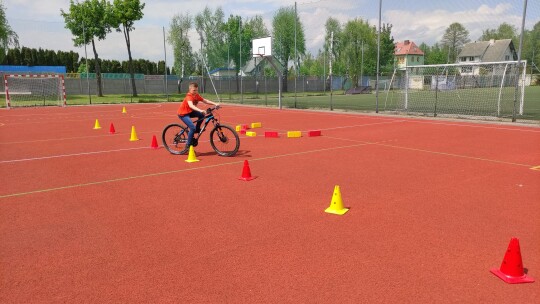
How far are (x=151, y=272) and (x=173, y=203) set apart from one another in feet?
6.60

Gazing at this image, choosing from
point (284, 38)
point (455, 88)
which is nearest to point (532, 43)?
point (455, 88)

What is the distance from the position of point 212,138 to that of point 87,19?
3237 centimetres

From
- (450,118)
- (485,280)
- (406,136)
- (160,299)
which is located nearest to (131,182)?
(160,299)

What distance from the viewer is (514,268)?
3.23m

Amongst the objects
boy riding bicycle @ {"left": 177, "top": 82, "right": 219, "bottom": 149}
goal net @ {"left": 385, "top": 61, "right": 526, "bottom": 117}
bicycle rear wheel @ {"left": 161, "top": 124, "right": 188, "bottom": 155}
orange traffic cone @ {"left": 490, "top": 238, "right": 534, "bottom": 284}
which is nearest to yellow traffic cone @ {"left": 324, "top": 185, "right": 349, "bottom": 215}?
orange traffic cone @ {"left": 490, "top": 238, "right": 534, "bottom": 284}

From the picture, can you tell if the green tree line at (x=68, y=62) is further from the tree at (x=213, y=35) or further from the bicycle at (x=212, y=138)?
the bicycle at (x=212, y=138)

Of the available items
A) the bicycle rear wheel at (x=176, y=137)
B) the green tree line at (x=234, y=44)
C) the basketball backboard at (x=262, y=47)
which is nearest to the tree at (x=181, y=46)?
the green tree line at (x=234, y=44)

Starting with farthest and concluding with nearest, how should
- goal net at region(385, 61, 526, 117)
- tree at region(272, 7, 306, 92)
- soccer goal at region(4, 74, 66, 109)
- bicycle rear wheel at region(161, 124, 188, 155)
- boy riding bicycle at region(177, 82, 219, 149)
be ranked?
tree at region(272, 7, 306, 92) → soccer goal at region(4, 74, 66, 109) → goal net at region(385, 61, 526, 117) → bicycle rear wheel at region(161, 124, 188, 155) → boy riding bicycle at region(177, 82, 219, 149)

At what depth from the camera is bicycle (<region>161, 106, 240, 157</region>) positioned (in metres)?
8.68

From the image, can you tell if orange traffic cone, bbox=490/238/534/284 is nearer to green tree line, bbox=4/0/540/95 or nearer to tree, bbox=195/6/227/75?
green tree line, bbox=4/0/540/95

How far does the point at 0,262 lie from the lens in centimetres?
364

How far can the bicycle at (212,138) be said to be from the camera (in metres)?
8.68

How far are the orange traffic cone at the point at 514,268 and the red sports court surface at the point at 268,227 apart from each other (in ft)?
0.21

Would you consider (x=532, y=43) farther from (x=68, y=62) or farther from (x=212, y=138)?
(x=68, y=62)
